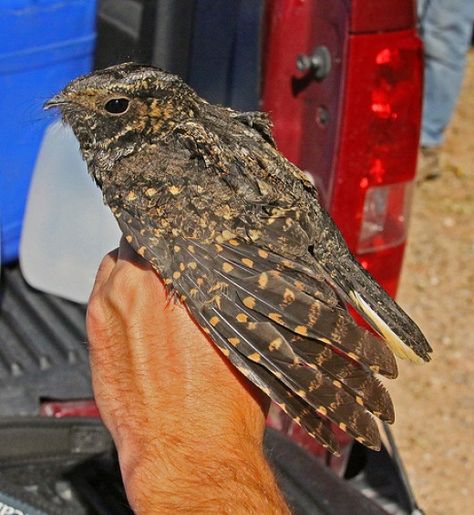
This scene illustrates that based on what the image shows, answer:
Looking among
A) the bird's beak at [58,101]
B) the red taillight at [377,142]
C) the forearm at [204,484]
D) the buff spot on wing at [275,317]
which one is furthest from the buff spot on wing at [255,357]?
the red taillight at [377,142]

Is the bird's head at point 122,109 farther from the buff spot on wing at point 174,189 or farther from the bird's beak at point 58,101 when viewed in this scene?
the buff spot on wing at point 174,189

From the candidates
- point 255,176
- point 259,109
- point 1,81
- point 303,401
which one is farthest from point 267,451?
point 1,81

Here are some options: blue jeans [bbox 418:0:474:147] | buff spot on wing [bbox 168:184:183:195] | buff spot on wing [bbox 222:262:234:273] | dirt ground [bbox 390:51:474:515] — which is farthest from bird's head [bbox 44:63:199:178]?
blue jeans [bbox 418:0:474:147]

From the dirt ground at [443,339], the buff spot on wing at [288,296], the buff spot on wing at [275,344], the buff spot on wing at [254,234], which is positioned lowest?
the dirt ground at [443,339]

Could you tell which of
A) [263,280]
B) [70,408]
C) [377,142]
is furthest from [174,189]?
[377,142]

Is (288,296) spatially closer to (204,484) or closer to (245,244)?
(245,244)

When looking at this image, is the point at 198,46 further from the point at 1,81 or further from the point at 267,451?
the point at 267,451
